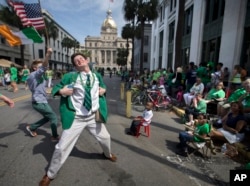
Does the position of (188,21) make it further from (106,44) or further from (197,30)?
(106,44)

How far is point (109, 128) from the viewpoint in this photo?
5426 mm

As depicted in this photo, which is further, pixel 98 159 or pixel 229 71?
pixel 229 71

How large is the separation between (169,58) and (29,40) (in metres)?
19.1

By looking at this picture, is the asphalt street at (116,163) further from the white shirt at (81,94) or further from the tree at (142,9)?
the tree at (142,9)

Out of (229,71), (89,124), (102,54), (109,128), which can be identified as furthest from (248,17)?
(102,54)

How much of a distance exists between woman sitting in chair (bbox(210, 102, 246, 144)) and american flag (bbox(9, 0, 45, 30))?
5089 millimetres

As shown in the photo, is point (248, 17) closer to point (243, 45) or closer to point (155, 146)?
point (243, 45)

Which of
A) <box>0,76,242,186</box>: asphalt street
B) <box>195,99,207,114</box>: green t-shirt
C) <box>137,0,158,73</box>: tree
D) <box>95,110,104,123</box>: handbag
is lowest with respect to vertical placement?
<box>0,76,242,186</box>: asphalt street

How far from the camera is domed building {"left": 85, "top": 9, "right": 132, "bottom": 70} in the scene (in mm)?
111625

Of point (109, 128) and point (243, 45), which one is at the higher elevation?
point (243, 45)

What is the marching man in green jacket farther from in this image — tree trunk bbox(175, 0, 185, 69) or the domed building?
the domed building

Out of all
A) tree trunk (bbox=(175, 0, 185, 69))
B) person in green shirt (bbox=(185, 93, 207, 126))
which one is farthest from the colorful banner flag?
tree trunk (bbox=(175, 0, 185, 69))

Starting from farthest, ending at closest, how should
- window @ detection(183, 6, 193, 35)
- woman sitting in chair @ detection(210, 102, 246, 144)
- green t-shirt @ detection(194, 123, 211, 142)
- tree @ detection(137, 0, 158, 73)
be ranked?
1. tree @ detection(137, 0, 158, 73)
2. window @ detection(183, 6, 193, 35)
3. woman sitting in chair @ detection(210, 102, 246, 144)
4. green t-shirt @ detection(194, 123, 211, 142)

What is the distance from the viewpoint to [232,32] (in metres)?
9.14
